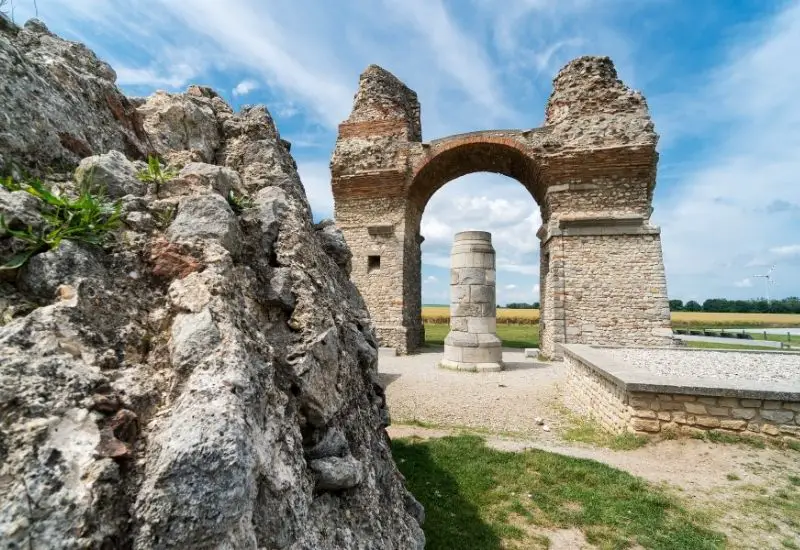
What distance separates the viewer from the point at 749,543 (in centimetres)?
315

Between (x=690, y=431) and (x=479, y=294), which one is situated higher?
(x=479, y=294)

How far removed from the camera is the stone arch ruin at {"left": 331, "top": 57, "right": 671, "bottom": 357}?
39.1ft

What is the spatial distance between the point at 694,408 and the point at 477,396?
3.67m

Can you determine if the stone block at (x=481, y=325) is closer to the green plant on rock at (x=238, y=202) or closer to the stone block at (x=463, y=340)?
the stone block at (x=463, y=340)

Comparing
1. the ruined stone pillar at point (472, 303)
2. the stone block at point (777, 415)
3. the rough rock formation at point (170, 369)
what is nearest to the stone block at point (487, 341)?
the ruined stone pillar at point (472, 303)

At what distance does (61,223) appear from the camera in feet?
5.10

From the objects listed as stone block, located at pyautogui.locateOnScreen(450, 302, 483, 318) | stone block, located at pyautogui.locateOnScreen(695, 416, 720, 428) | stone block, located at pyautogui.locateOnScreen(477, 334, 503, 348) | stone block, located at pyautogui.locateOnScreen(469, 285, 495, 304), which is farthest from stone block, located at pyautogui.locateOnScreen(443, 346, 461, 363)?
stone block, located at pyautogui.locateOnScreen(695, 416, 720, 428)

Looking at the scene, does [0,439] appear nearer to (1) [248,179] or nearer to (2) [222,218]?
(2) [222,218]

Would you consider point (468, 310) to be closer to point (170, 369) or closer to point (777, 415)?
point (777, 415)

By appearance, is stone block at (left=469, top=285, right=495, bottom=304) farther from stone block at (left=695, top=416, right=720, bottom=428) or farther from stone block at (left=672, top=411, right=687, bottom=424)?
stone block at (left=695, top=416, right=720, bottom=428)

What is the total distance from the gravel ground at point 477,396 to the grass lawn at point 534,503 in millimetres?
1617

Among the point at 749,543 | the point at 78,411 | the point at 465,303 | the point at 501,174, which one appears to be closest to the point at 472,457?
the point at 749,543

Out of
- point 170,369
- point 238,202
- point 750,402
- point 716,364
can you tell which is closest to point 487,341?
point 716,364

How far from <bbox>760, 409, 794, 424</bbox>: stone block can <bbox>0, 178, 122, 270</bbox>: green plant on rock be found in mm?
6558
